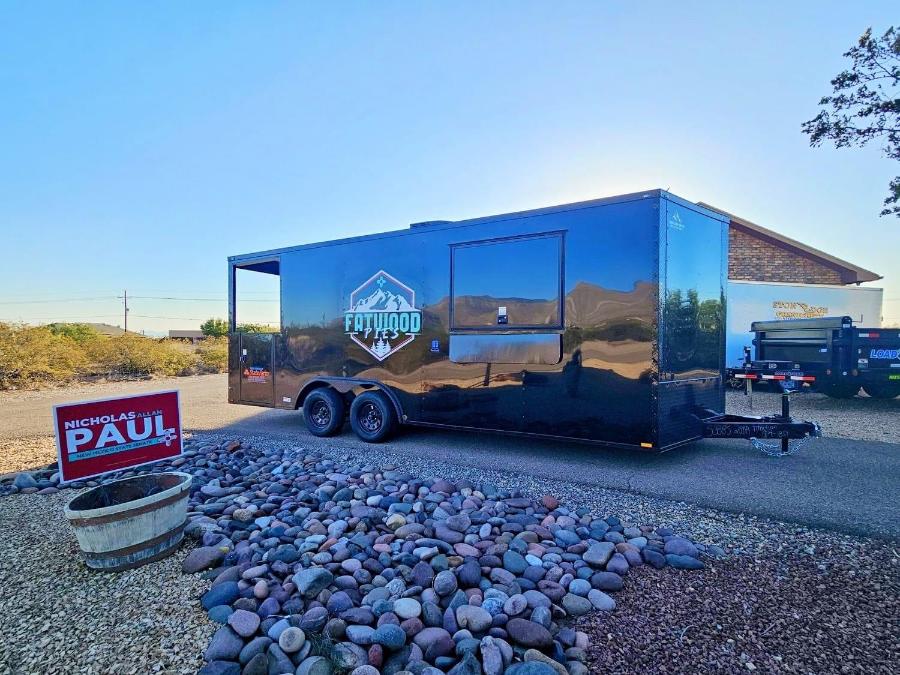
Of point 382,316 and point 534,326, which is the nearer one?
point 534,326

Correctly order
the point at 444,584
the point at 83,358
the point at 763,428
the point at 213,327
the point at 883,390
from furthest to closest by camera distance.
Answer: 1. the point at 213,327
2. the point at 83,358
3. the point at 883,390
4. the point at 763,428
5. the point at 444,584

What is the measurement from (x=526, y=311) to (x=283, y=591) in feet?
12.9

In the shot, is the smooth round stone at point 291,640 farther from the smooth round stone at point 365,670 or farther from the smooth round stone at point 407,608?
the smooth round stone at point 407,608

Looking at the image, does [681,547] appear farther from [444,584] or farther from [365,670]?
[365,670]

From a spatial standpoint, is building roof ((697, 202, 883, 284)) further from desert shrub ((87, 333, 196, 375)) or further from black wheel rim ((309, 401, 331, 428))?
desert shrub ((87, 333, 196, 375))

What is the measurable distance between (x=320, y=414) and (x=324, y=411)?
11 cm

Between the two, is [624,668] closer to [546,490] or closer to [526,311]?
[546,490]

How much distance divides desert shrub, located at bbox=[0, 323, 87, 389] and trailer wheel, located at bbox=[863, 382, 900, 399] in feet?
73.8

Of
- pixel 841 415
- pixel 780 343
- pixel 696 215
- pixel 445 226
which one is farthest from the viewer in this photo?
pixel 780 343

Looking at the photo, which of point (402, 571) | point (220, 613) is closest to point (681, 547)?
point (402, 571)

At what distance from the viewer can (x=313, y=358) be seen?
7.66 metres

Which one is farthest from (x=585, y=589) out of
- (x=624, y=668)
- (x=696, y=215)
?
(x=696, y=215)

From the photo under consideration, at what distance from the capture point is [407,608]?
8.49 ft

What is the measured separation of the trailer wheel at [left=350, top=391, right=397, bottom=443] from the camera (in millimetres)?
6967
